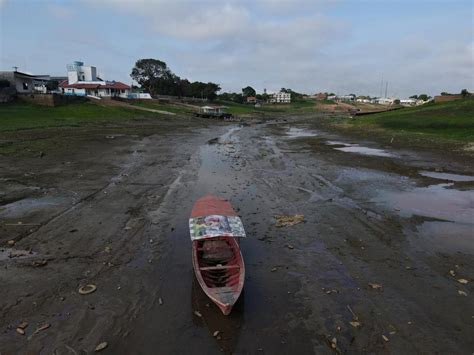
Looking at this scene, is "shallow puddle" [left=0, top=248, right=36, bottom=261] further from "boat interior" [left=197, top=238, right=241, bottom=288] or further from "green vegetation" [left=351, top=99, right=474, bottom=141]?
"green vegetation" [left=351, top=99, right=474, bottom=141]

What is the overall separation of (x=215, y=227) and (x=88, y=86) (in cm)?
8098

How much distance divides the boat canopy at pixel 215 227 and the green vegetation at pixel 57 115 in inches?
1244

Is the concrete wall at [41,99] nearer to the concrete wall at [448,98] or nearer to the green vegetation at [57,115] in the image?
the green vegetation at [57,115]

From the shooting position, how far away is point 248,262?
11305mm

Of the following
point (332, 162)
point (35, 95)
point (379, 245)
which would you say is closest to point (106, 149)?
point (332, 162)

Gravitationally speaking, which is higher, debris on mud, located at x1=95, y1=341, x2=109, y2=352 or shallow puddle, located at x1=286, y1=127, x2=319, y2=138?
shallow puddle, located at x1=286, y1=127, x2=319, y2=138

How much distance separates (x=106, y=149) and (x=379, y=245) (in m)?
24.8

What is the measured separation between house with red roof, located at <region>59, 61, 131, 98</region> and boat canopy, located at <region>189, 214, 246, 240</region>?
72535mm

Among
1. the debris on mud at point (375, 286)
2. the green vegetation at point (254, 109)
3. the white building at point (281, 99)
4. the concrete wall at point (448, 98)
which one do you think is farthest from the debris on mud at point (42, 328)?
the white building at point (281, 99)

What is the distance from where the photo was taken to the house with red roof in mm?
81438

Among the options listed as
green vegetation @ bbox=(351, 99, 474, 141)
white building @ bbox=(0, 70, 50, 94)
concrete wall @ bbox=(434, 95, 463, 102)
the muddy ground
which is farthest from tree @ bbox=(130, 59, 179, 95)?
the muddy ground

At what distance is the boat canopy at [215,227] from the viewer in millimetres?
10219

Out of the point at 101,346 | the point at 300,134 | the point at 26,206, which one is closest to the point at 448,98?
the point at 300,134

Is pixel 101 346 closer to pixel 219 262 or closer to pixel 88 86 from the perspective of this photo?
pixel 219 262
